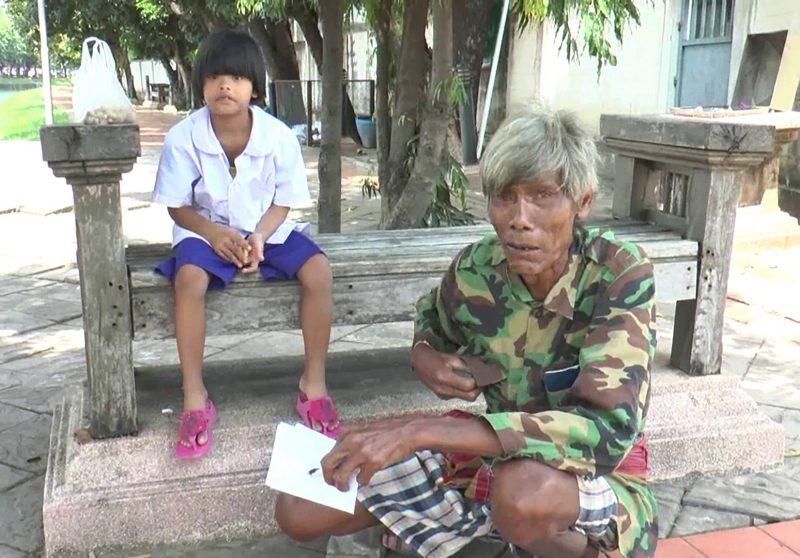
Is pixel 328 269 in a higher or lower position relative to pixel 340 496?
higher

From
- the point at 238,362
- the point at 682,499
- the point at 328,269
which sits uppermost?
the point at 328,269

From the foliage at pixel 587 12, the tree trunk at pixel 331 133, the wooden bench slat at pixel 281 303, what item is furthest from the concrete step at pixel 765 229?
the wooden bench slat at pixel 281 303

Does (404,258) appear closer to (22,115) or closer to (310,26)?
(310,26)

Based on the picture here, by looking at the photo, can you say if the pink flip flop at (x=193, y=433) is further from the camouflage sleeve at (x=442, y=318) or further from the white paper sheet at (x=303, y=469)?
the camouflage sleeve at (x=442, y=318)

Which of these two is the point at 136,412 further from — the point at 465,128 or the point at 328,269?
the point at 465,128

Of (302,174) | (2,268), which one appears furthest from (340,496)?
(2,268)

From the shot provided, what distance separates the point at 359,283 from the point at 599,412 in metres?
1.17

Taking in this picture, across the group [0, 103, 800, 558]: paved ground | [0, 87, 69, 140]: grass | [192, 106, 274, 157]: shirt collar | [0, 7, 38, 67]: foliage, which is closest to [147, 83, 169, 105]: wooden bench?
[0, 87, 69, 140]: grass

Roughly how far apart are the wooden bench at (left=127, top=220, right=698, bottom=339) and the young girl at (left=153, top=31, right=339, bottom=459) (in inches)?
2.2

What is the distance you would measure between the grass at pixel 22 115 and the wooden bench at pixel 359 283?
13773 millimetres

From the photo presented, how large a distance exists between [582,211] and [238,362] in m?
1.73

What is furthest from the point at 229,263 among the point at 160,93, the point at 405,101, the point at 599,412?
the point at 160,93

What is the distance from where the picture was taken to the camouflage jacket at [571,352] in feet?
5.81

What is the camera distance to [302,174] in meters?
2.79
